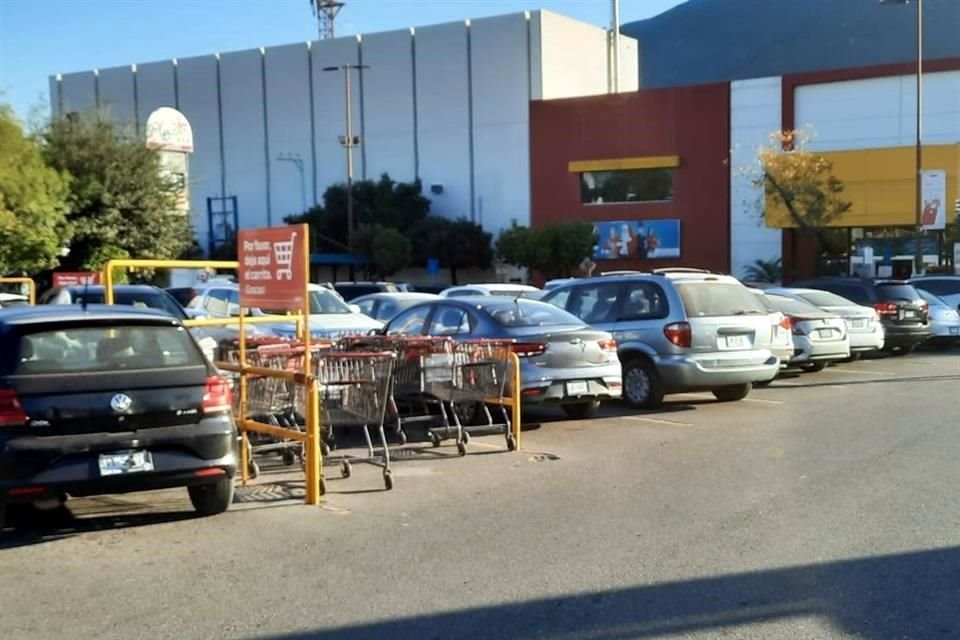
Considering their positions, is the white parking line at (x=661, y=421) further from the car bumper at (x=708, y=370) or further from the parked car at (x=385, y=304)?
the parked car at (x=385, y=304)

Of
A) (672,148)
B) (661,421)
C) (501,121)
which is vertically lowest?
(661,421)

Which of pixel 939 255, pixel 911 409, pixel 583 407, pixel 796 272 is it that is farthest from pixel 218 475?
pixel 796 272

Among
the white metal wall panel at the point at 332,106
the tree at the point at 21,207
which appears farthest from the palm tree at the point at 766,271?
the tree at the point at 21,207

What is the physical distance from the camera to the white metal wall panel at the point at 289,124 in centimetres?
6575

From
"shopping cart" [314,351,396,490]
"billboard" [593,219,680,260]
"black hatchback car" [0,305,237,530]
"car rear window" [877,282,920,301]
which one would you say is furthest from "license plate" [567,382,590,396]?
"billboard" [593,219,680,260]

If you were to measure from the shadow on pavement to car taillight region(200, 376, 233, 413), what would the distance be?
2595 mm

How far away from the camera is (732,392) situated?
14906 mm

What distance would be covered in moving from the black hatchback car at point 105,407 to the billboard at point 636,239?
151 feet

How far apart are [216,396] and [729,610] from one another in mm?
3963

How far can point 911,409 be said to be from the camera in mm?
13688

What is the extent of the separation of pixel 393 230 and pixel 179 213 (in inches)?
987

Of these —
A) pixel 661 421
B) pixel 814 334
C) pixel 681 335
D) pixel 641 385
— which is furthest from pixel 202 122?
pixel 661 421

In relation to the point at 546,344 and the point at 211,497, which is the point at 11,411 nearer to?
the point at 211,497

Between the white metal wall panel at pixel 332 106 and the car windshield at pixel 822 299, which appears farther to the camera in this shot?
the white metal wall panel at pixel 332 106
